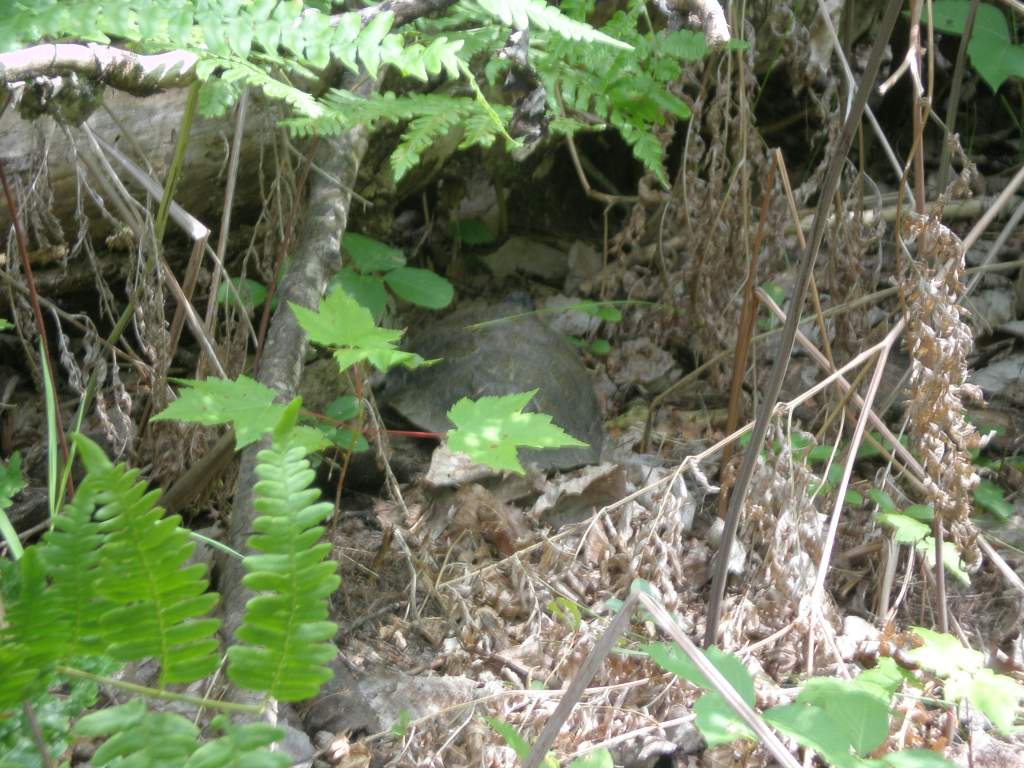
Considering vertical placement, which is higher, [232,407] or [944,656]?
[232,407]

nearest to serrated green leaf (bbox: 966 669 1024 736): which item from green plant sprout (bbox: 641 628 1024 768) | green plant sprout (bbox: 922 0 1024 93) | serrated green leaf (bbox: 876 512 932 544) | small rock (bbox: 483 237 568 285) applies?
green plant sprout (bbox: 641 628 1024 768)

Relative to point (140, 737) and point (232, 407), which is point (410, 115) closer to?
point (232, 407)

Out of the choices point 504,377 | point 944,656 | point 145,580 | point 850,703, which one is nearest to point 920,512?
point 944,656

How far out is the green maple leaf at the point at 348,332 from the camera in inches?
83.7

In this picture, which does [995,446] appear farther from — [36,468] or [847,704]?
[36,468]

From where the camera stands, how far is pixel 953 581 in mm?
2670

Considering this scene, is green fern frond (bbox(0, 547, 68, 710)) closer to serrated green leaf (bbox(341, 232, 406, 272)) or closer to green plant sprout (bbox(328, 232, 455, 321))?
green plant sprout (bbox(328, 232, 455, 321))

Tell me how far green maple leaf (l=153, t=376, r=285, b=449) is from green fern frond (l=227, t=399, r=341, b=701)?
102 centimetres

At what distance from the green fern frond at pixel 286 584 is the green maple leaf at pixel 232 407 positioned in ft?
3.35

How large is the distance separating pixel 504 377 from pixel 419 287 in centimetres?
48

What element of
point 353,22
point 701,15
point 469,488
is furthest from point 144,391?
point 701,15

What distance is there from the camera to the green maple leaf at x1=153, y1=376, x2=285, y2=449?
2014 millimetres

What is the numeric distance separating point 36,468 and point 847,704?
2.43m

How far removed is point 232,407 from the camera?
2.07 m
